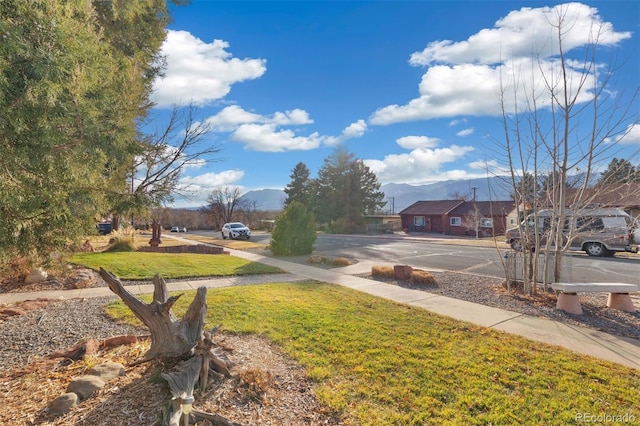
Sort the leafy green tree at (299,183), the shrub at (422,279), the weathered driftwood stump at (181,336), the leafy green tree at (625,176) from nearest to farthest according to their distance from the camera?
the weathered driftwood stump at (181,336) → the leafy green tree at (625,176) → the shrub at (422,279) → the leafy green tree at (299,183)

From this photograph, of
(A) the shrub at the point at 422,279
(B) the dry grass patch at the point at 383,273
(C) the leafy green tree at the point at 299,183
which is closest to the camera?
(A) the shrub at the point at 422,279

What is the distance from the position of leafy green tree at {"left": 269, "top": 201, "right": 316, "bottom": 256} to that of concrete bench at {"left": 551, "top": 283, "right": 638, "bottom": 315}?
9.80 m

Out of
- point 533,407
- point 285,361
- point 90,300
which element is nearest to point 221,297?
point 90,300

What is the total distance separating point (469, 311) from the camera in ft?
19.0

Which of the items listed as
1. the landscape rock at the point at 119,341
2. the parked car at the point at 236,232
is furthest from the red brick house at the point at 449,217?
the landscape rock at the point at 119,341

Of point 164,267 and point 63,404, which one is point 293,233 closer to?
point 164,267

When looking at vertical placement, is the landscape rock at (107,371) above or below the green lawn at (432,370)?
above

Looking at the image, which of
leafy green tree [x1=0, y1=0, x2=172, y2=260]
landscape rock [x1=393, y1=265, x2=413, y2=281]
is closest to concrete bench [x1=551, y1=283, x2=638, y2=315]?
landscape rock [x1=393, y1=265, x2=413, y2=281]

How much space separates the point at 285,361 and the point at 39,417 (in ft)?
6.93

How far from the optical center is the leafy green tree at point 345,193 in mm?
36094

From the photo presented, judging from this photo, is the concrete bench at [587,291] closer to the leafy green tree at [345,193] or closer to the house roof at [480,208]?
the house roof at [480,208]

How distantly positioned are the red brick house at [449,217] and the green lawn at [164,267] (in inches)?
910

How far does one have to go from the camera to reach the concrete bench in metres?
5.75

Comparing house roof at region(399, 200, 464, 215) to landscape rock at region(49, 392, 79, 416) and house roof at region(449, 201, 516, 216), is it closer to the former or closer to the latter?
house roof at region(449, 201, 516, 216)
